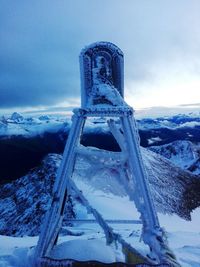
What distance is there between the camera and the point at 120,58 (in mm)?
7590

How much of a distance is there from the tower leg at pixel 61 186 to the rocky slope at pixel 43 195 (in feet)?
42.1

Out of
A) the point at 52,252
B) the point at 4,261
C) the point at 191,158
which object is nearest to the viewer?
the point at 52,252

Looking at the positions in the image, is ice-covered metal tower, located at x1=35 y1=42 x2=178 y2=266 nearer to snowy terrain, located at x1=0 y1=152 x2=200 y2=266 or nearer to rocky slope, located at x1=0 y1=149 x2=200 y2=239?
snowy terrain, located at x1=0 y1=152 x2=200 y2=266

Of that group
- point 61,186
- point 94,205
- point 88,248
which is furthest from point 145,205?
point 94,205

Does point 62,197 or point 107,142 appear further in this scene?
point 107,142

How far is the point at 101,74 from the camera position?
7668mm

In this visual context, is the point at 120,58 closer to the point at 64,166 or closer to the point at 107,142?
the point at 64,166

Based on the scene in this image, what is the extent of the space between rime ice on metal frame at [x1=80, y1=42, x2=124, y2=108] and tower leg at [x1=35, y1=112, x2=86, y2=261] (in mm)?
522

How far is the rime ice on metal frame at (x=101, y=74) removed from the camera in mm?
7520

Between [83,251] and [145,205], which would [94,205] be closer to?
[83,251]

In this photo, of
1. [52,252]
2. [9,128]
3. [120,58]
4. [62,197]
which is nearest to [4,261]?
[52,252]

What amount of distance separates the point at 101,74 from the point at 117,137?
4.39 ft

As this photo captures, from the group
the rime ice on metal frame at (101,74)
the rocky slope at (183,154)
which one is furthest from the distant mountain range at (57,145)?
the rime ice on metal frame at (101,74)

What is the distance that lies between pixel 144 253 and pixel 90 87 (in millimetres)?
3576
